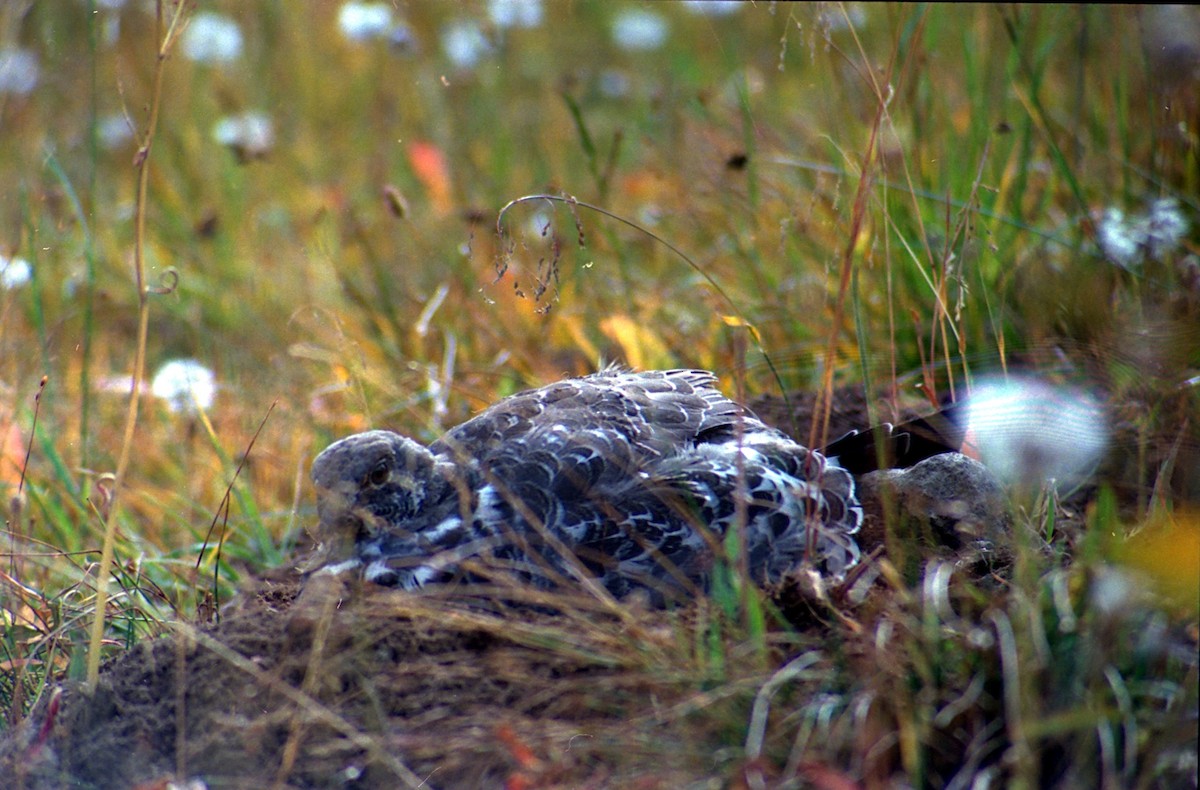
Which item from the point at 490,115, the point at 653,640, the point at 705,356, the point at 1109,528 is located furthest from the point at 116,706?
the point at 490,115

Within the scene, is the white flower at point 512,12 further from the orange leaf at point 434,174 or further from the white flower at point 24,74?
the white flower at point 24,74

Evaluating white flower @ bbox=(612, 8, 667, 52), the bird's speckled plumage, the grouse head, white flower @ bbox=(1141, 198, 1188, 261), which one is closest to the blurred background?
white flower @ bbox=(1141, 198, 1188, 261)

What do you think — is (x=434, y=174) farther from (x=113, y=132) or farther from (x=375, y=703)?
(x=375, y=703)

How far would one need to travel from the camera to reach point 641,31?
733 cm

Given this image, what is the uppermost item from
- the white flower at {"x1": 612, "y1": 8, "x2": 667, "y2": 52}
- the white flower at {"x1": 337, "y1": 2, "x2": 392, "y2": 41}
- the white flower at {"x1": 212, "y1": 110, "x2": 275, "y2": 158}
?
the white flower at {"x1": 337, "y1": 2, "x2": 392, "y2": 41}

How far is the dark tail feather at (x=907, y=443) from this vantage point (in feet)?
9.01

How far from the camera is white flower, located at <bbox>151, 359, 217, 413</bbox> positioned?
4.19m

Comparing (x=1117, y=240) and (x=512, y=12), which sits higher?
(x=512, y=12)

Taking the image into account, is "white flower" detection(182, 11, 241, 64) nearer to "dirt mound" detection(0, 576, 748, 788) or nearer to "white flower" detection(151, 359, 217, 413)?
"white flower" detection(151, 359, 217, 413)

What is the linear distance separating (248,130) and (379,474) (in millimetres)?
3539

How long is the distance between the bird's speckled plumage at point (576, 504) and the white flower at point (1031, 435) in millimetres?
417

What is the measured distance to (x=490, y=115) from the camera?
20.5 feet

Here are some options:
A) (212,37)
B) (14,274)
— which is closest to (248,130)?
Result: (212,37)

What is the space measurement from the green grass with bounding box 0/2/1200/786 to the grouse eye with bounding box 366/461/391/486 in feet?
0.77
